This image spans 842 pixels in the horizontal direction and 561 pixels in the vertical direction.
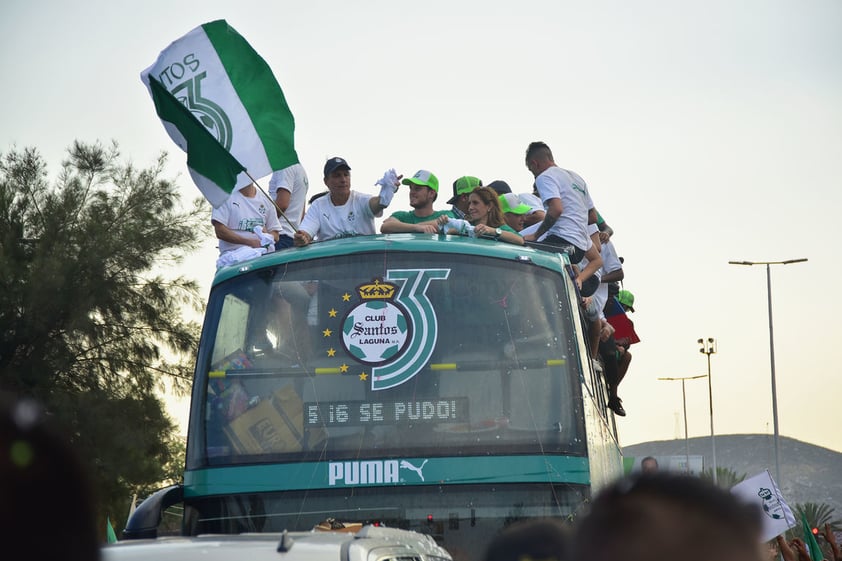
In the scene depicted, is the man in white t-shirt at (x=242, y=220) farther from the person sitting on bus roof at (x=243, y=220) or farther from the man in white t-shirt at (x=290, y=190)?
the man in white t-shirt at (x=290, y=190)

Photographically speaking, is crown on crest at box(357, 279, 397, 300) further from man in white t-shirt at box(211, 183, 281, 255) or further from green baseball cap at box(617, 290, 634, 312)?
green baseball cap at box(617, 290, 634, 312)

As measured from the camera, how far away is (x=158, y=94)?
11.7 meters

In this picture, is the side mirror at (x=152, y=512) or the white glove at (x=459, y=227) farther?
the white glove at (x=459, y=227)

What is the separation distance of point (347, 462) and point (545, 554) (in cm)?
654

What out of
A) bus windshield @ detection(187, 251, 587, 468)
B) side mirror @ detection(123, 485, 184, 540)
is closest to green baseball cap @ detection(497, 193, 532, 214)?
bus windshield @ detection(187, 251, 587, 468)

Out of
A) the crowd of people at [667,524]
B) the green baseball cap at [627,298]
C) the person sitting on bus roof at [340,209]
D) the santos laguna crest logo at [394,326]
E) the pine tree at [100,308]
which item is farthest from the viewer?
the pine tree at [100,308]

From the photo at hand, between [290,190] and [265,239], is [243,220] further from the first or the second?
[290,190]

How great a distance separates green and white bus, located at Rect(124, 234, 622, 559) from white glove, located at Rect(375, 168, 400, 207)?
1.57 metres

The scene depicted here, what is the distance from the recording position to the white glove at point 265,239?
1094 centimetres

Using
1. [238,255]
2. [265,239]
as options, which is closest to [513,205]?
[265,239]

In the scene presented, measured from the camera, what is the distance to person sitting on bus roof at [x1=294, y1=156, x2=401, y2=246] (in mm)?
11883

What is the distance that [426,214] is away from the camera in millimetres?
11414

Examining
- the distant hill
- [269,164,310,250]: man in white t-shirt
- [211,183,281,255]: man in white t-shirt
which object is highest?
[269,164,310,250]: man in white t-shirt

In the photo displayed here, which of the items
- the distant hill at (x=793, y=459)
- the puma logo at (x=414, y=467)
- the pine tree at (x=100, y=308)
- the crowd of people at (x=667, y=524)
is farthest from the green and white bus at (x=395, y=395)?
the distant hill at (x=793, y=459)
